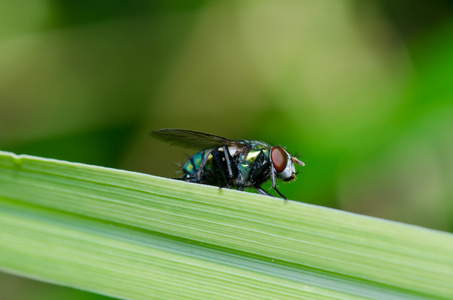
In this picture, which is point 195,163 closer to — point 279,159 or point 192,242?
point 279,159

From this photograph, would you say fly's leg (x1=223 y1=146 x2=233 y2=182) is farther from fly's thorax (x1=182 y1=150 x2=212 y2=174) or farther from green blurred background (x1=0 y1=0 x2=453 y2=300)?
green blurred background (x1=0 y1=0 x2=453 y2=300)

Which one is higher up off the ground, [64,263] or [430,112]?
[430,112]

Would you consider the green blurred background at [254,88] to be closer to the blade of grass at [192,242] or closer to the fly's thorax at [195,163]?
the fly's thorax at [195,163]

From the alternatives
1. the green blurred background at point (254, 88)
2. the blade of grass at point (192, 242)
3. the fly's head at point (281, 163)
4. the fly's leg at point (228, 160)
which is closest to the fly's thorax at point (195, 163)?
the fly's leg at point (228, 160)

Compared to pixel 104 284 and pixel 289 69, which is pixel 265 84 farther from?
pixel 104 284

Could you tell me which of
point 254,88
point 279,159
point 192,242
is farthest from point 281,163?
point 254,88

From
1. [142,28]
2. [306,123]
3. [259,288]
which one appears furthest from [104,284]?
[142,28]

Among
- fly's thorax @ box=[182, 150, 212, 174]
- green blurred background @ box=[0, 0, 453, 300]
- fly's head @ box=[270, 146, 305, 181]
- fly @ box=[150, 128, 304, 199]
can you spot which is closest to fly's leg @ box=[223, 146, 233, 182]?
fly @ box=[150, 128, 304, 199]

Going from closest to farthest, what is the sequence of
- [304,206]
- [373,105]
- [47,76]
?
[304,206] → [373,105] → [47,76]
